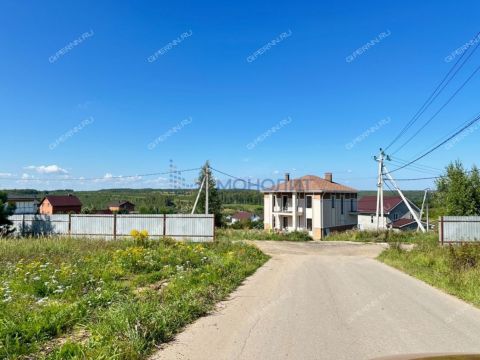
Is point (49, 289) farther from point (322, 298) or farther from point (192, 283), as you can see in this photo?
point (322, 298)

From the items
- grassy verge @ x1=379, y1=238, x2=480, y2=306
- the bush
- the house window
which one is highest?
the house window

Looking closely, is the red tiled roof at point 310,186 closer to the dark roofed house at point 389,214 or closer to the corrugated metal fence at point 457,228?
the dark roofed house at point 389,214

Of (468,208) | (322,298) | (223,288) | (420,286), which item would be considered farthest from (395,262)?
(468,208)

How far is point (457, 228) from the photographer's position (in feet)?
66.3

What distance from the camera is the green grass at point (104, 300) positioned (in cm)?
438

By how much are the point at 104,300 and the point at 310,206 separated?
119 feet

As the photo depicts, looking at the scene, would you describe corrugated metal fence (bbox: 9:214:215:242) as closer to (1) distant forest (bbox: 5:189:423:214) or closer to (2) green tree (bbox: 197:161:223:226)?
(2) green tree (bbox: 197:161:223:226)

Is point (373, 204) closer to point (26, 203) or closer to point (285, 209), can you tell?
point (285, 209)

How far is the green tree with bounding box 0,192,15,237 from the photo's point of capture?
21250mm

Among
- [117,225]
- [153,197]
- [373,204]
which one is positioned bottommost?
[117,225]

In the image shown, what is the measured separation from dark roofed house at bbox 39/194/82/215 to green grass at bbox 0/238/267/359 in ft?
188

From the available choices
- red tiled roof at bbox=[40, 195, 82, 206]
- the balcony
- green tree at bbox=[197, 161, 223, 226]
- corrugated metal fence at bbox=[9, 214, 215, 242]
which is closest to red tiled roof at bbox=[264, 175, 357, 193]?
the balcony

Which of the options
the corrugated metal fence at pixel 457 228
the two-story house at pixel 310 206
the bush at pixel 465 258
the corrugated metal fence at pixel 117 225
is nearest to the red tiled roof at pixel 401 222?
the two-story house at pixel 310 206

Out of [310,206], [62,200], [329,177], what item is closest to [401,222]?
[329,177]
